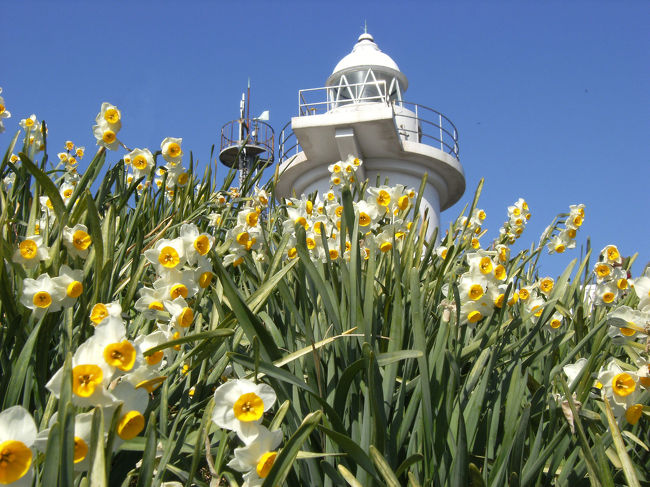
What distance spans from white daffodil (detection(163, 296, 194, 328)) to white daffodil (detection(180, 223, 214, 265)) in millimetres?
145

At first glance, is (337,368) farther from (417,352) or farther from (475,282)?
(475,282)

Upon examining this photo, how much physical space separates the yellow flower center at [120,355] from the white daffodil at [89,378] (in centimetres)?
1

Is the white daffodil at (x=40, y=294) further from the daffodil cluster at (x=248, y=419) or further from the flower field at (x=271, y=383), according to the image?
the daffodil cluster at (x=248, y=419)

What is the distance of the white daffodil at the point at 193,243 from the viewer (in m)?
1.26

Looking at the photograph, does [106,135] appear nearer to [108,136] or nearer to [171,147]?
[108,136]

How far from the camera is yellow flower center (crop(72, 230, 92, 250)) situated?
1405 mm

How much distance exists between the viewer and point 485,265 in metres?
1.43

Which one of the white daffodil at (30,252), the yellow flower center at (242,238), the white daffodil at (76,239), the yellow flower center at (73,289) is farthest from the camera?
the yellow flower center at (242,238)

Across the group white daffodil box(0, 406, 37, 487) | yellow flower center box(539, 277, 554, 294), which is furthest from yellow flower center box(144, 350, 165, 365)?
yellow flower center box(539, 277, 554, 294)

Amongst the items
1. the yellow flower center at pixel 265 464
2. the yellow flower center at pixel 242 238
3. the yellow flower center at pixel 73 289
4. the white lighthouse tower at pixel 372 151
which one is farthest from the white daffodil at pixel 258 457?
the white lighthouse tower at pixel 372 151

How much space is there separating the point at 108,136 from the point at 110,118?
56 millimetres

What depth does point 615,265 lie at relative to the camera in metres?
1.96

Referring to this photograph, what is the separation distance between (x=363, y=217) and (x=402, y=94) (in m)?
14.0

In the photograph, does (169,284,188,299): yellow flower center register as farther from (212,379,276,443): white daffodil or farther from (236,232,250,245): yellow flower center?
(236,232,250,245): yellow flower center
